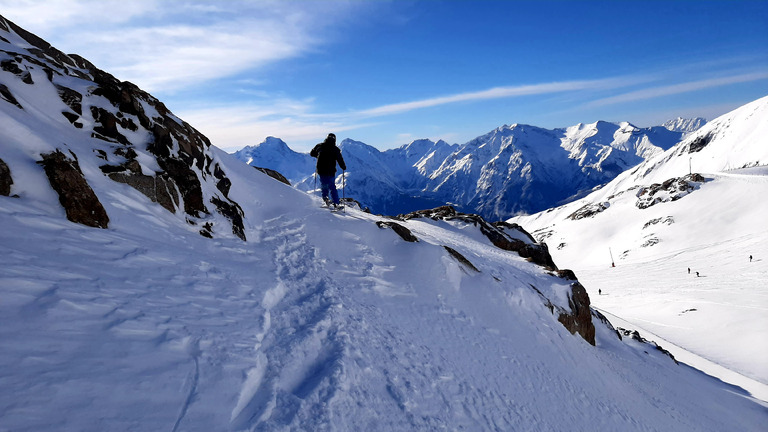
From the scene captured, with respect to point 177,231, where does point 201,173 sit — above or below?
above

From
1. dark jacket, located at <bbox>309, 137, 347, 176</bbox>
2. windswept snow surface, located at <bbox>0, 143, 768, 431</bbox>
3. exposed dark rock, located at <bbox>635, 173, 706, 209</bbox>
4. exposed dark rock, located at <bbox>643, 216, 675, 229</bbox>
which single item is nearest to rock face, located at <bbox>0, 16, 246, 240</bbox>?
windswept snow surface, located at <bbox>0, 143, 768, 431</bbox>

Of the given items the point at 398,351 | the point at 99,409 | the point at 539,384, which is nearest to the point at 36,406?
the point at 99,409

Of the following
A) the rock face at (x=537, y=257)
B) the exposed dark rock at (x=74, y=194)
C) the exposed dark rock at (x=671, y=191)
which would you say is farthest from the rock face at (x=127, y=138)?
the exposed dark rock at (x=671, y=191)

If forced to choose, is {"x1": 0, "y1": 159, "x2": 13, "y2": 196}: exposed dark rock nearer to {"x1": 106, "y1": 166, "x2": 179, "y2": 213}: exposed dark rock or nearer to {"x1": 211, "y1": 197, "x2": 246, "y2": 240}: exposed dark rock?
{"x1": 106, "y1": 166, "x2": 179, "y2": 213}: exposed dark rock

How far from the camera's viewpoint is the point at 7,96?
35.3 feet

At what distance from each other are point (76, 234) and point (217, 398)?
568 centimetres

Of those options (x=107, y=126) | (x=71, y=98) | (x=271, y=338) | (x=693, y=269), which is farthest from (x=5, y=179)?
(x=693, y=269)

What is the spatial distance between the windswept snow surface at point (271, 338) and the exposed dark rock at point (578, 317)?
2271 mm

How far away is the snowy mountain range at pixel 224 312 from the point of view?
5.33 meters

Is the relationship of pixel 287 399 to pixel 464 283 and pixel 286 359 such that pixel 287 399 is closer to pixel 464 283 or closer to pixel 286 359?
pixel 286 359

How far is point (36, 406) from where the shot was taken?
428 cm

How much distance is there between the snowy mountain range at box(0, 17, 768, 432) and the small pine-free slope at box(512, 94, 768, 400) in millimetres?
23013

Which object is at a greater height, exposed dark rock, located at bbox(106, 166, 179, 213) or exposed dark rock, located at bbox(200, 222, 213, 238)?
exposed dark rock, located at bbox(106, 166, 179, 213)

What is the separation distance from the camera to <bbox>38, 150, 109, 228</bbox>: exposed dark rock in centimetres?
880
